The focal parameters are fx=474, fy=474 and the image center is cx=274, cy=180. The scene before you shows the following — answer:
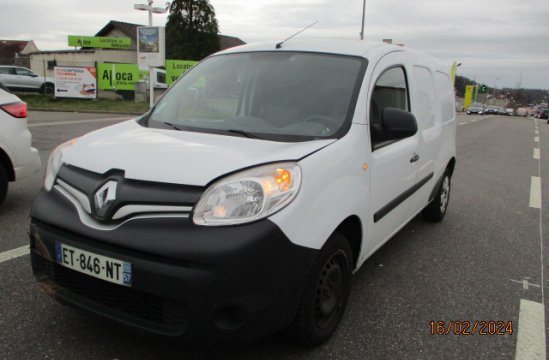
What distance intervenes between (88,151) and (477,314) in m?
2.69

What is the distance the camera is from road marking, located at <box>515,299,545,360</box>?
2766 mm

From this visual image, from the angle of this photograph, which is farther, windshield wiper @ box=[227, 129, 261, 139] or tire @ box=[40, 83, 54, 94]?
tire @ box=[40, 83, 54, 94]

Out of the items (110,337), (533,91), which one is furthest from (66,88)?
(533,91)

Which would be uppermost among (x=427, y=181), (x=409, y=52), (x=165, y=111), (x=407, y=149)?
(x=409, y=52)

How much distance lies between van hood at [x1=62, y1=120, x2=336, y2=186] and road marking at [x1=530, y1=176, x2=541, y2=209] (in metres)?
5.23

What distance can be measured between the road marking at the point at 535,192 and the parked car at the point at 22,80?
77.2 ft

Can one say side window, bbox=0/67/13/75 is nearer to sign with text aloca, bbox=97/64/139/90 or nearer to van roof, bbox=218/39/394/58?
sign with text aloca, bbox=97/64/139/90

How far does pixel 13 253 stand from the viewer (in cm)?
381

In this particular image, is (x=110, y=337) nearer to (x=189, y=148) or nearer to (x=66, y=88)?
(x=189, y=148)

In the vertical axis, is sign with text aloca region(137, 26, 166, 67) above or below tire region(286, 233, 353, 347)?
above

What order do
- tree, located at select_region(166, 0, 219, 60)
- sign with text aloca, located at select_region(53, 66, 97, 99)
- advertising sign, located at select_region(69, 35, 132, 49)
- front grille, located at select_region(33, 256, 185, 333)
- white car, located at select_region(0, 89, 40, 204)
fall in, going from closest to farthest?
front grille, located at select_region(33, 256, 185, 333)
white car, located at select_region(0, 89, 40, 204)
sign with text aloca, located at select_region(53, 66, 97, 99)
advertising sign, located at select_region(69, 35, 132, 49)
tree, located at select_region(166, 0, 219, 60)

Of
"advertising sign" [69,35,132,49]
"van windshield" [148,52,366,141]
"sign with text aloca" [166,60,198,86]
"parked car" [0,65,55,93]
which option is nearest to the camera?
"van windshield" [148,52,366,141]

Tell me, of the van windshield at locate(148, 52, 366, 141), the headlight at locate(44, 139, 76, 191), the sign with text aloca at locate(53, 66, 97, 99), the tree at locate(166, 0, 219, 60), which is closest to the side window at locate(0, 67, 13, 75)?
the sign with text aloca at locate(53, 66, 97, 99)

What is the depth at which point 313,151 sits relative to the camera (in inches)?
97.3
